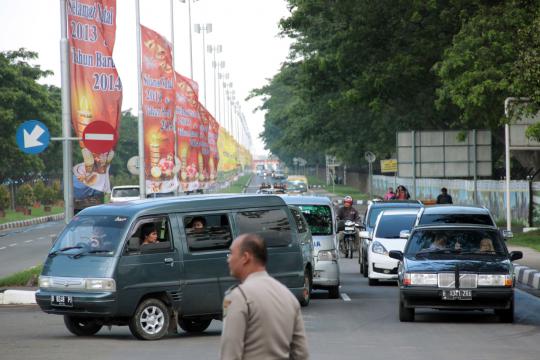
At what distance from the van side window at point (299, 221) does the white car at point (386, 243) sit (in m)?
5.13

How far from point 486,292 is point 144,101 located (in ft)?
82.1

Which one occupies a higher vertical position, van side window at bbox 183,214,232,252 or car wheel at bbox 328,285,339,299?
van side window at bbox 183,214,232,252

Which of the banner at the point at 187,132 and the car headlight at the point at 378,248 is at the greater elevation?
the banner at the point at 187,132

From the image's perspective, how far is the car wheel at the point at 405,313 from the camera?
1803cm

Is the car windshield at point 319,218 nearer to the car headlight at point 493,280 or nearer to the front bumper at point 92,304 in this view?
the car headlight at point 493,280

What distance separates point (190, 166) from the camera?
54469 millimetres

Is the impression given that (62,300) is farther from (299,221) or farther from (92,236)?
(299,221)

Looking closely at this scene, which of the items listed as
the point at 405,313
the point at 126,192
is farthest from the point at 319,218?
the point at 126,192

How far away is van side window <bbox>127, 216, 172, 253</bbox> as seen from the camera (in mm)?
15984

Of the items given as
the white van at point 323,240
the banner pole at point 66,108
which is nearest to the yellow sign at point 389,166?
the white van at point 323,240

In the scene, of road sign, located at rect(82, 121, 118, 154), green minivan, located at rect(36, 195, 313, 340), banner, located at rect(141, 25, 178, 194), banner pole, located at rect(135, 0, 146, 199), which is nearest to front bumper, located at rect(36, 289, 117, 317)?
green minivan, located at rect(36, 195, 313, 340)

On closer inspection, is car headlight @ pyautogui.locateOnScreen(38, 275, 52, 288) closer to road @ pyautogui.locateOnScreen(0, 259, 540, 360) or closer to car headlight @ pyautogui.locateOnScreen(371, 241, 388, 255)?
road @ pyautogui.locateOnScreen(0, 259, 540, 360)

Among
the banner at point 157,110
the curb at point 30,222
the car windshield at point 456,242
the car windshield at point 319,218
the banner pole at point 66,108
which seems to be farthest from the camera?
the curb at point 30,222

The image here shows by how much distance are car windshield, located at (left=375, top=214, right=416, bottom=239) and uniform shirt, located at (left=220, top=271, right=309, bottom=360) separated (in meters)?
20.4
